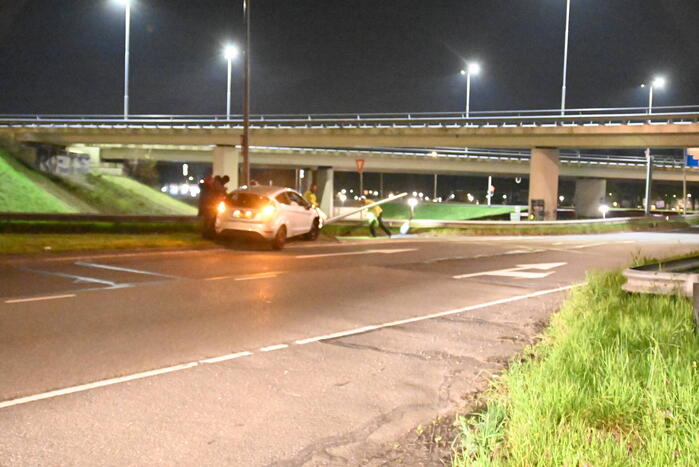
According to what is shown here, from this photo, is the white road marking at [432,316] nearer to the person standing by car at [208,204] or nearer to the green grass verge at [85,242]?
the green grass verge at [85,242]

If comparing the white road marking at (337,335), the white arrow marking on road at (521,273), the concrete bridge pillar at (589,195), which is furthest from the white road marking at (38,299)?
the concrete bridge pillar at (589,195)

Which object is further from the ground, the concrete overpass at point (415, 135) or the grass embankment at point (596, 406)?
the concrete overpass at point (415, 135)

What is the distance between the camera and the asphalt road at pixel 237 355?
4.91 meters

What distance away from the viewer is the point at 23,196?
44.2 m

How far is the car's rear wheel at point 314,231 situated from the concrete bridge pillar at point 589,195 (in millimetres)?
64868

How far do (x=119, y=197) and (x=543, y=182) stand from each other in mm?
33060

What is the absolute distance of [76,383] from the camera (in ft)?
19.9

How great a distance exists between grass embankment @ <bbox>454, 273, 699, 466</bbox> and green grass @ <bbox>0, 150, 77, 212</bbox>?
40.9m

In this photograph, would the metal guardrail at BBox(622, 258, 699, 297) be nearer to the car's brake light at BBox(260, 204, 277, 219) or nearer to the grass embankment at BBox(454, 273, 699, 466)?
the grass embankment at BBox(454, 273, 699, 466)

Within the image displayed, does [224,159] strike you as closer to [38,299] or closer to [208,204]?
[208,204]

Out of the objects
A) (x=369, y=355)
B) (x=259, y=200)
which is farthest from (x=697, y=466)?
(x=259, y=200)

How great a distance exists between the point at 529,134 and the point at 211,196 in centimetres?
3267

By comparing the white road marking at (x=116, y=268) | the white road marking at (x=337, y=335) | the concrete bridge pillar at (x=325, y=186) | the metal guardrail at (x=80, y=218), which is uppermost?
the concrete bridge pillar at (x=325, y=186)

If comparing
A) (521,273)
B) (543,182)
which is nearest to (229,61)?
(543,182)
